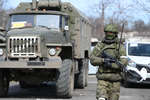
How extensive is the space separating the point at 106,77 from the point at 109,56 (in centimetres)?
41

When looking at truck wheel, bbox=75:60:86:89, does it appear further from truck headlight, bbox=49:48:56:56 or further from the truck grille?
the truck grille

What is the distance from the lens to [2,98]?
12.4 metres

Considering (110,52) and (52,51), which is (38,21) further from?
(110,52)

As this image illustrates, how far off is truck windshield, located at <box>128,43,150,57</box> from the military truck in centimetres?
333

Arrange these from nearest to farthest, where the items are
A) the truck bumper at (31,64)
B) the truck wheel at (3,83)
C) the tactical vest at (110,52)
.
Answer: the tactical vest at (110,52) → the truck bumper at (31,64) → the truck wheel at (3,83)

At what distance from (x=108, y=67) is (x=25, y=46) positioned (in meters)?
4.32

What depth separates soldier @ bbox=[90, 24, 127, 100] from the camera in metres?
8.13

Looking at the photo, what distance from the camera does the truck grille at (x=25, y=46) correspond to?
11961 mm

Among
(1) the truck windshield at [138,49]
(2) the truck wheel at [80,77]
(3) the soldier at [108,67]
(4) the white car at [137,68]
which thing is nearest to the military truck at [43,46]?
(2) the truck wheel at [80,77]

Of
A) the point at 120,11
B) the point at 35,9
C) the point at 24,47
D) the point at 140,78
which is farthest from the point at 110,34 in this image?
the point at 120,11

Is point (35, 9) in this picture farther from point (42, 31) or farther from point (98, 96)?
point (98, 96)

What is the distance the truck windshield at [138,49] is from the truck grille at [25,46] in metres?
6.06

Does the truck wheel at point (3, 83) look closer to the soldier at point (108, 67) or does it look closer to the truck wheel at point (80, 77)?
the truck wheel at point (80, 77)

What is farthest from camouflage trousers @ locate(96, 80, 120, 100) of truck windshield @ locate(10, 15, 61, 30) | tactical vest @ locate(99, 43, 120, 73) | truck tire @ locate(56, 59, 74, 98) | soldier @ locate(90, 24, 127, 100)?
truck windshield @ locate(10, 15, 61, 30)
